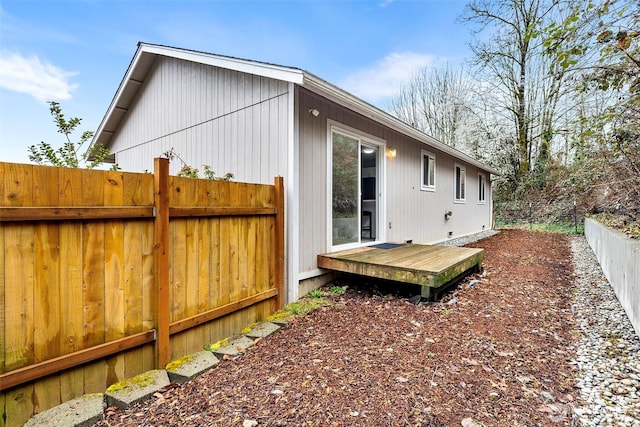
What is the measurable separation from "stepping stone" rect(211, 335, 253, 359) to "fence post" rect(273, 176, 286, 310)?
77cm

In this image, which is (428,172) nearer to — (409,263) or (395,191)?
(395,191)

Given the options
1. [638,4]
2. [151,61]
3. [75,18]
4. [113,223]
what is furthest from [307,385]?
[75,18]

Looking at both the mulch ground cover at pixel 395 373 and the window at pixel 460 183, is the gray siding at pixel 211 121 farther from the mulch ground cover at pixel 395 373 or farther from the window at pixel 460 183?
the window at pixel 460 183

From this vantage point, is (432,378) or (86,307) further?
(432,378)

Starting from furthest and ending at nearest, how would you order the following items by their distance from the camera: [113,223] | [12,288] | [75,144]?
[75,144]
[113,223]
[12,288]

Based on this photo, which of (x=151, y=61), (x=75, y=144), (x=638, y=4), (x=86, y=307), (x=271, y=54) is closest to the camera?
(x=86, y=307)

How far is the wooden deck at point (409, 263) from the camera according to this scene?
12.3ft

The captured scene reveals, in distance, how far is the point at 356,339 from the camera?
9.33 ft

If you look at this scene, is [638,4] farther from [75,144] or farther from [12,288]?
[75,144]

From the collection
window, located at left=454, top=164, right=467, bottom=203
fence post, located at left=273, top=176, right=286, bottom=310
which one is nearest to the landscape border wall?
fence post, located at left=273, top=176, right=286, bottom=310

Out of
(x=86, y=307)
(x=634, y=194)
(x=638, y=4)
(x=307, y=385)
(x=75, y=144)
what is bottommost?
(x=307, y=385)

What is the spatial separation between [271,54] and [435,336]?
12.2 m

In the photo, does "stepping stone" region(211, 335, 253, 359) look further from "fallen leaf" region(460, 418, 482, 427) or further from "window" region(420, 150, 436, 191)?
"window" region(420, 150, 436, 191)

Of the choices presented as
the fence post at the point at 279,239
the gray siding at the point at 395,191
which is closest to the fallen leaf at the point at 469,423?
the fence post at the point at 279,239
